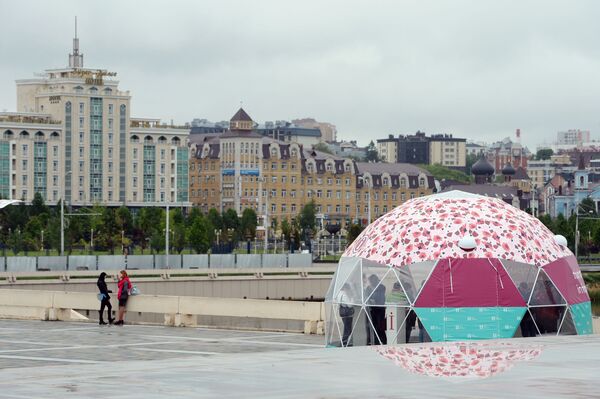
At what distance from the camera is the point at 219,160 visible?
200 m

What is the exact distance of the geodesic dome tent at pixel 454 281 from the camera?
3103cm

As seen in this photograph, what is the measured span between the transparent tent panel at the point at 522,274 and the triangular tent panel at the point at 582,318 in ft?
5.06

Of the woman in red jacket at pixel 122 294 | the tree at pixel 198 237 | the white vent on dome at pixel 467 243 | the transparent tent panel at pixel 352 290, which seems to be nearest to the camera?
the white vent on dome at pixel 467 243

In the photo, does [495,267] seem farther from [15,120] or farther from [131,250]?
[15,120]

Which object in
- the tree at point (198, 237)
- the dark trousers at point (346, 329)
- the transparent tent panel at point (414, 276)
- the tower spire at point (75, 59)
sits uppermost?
the tower spire at point (75, 59)

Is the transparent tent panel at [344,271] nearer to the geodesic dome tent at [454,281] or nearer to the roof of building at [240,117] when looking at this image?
the geodesic dome tent at [454,281]

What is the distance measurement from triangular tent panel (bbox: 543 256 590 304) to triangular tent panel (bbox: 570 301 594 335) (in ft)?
0.45

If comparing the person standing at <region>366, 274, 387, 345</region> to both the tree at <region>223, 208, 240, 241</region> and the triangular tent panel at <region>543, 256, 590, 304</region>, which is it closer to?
the triangular tent panel at <region>543, 256, 590, 304</region>

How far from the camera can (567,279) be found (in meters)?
32.9

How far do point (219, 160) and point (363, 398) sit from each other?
184627 millimetres

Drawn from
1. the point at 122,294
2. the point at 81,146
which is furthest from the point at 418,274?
the point at 81,146

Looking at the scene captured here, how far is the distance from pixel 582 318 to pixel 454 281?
12.4ft

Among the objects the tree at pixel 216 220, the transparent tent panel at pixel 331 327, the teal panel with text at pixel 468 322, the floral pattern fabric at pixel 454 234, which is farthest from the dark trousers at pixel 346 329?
the tree at pixel 216 220

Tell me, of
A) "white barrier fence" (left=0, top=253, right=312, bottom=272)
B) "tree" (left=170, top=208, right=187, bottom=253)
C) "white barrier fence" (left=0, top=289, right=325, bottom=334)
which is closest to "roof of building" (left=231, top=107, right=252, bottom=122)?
"tree" (left=170, top=208, right=187, bottom=253)
